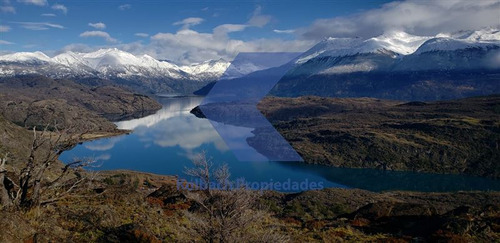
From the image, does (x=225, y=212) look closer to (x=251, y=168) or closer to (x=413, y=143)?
(x=251, y=168)

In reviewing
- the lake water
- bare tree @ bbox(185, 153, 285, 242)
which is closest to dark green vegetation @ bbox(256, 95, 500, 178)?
the lake water

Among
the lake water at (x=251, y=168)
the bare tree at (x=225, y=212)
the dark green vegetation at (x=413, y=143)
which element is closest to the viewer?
the bare tree at (x=225, y=212)

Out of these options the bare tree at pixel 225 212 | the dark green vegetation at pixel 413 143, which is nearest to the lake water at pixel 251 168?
the dark green vegetation at pixel 413 143

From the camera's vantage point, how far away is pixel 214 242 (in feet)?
32.0

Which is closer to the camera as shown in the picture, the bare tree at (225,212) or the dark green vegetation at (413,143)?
the bare tree at (225,212)

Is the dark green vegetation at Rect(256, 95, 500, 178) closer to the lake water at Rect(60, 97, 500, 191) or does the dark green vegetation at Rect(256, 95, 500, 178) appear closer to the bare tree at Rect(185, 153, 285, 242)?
the lake water at Rect(60, 97, 500, 191)

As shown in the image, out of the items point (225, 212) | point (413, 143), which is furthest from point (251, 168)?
point (225, 212)

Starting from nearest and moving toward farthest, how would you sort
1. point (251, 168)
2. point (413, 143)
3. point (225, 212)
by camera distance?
point (225, 212)
point (251, 168)
point (413, 143)

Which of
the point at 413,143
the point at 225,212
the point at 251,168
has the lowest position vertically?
the point at 251,168

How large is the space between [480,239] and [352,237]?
16.9 feet

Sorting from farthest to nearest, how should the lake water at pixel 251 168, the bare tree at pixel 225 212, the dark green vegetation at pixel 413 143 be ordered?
the dark green vegetation at pixel 413 143, the lake water at pixel 251 168, the bare tree at pixel 225 212

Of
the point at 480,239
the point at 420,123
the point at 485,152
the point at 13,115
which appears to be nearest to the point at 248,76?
the point at 480,239

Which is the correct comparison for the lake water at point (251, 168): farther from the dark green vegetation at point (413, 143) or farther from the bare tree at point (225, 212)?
the bare tree at point (225, 212)

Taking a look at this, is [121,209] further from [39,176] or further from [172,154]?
[172,154]
